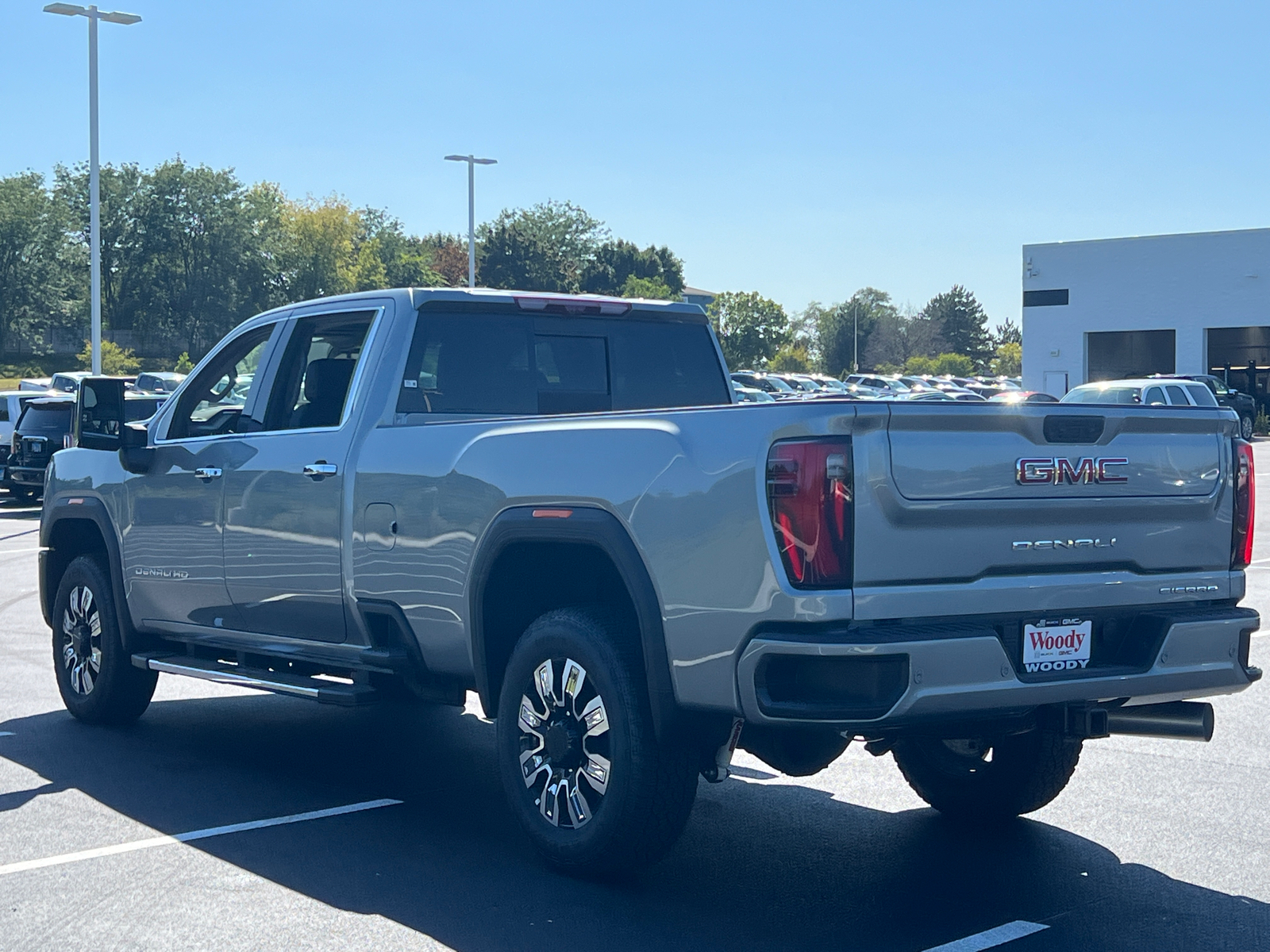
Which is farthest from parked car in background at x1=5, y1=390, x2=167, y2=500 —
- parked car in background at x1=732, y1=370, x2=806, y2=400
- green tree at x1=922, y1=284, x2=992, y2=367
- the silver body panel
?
green tree at x1=922, y1=284, x2=992, y2=367

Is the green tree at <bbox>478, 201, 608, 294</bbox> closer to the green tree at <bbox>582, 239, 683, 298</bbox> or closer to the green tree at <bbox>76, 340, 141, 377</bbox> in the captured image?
the green tree at <bbox>582, 239, 683, 298</bbox>

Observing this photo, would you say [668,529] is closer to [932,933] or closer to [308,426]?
[932,933]

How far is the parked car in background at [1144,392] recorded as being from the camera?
2759cm

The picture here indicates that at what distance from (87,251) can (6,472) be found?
69.4 m

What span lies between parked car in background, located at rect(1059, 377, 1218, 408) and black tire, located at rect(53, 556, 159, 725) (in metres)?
19.9

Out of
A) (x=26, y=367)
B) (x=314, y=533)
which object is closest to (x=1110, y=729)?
(x=314, y=533)

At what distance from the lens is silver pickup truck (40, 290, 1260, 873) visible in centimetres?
461

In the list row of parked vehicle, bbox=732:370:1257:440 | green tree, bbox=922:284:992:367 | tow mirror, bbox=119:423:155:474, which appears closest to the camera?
row of parked vehicle, bbox=732:370:1257:440

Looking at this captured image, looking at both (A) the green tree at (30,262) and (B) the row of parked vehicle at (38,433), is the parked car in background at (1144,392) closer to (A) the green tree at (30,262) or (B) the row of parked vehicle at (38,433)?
(B) the row of parked vehicle at (38,433)

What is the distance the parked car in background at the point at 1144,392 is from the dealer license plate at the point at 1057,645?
21.2 metres

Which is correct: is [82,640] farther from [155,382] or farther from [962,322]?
[962,322]

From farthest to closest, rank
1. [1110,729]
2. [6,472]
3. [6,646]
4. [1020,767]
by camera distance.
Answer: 1. [6,472]
2. [6,646]
3. [1020,767]
4. [1110,729]

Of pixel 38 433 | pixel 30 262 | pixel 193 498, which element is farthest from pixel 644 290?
pixel 193 498

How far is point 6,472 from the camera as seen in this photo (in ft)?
81.7
